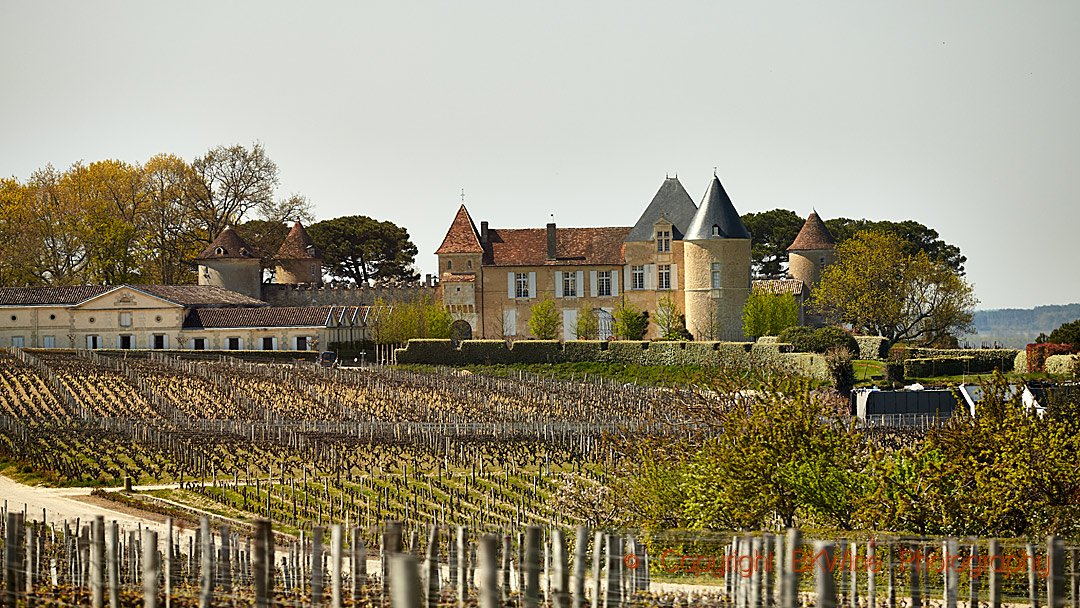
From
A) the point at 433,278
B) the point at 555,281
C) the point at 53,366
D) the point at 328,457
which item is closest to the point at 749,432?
the point at 328,457

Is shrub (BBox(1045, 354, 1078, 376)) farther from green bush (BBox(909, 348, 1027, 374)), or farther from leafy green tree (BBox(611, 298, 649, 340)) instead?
leafy green tree (BBox(611, 298, 649, 340))

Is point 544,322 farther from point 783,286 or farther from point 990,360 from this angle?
point 990,360

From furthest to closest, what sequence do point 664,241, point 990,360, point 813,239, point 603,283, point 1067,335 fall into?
point 813,239 → point 603,283 → point 664,241 → point 990,360 → point 1067,335

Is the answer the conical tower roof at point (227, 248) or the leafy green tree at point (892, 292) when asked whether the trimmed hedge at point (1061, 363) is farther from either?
the conical tower roof at point (227, 248)

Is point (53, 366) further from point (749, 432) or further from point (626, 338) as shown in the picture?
point (749, 432)

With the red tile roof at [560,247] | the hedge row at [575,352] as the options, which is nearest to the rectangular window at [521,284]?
the red tile roof at [560,247]

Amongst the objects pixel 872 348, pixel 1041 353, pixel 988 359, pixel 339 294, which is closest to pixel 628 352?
pixel 872 348

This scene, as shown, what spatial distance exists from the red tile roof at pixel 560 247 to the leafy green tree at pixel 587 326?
3070 mm

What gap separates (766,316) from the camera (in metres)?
51.9

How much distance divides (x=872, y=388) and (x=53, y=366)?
88.5ft

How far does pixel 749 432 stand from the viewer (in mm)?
15992

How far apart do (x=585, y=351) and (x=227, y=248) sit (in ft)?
71.3

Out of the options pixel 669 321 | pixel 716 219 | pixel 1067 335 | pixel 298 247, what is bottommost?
pixel 1067 335

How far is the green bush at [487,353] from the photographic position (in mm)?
49688
